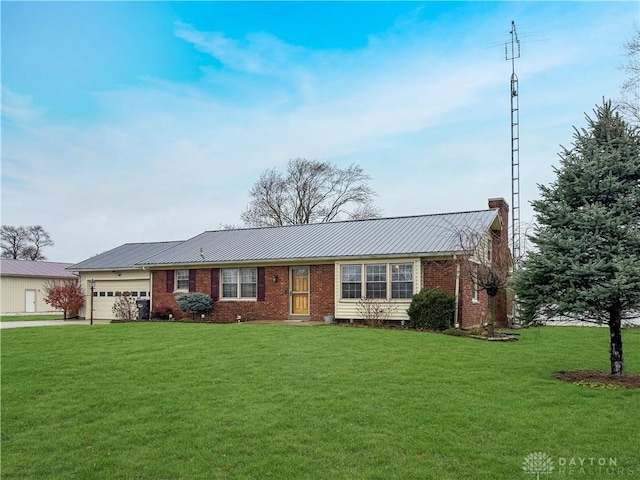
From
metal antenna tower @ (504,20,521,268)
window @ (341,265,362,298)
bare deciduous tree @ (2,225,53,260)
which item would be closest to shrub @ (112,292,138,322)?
window @ (341,265,362,298)

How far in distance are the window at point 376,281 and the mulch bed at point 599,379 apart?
896 centimetres

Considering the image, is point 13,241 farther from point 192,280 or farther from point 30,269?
point 192,280

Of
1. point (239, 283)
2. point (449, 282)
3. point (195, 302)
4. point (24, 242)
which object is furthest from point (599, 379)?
point (24, 242)

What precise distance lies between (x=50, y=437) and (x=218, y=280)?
15671 mm

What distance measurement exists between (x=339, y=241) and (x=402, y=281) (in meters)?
3.72

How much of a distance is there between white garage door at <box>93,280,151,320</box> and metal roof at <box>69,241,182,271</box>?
85 cm

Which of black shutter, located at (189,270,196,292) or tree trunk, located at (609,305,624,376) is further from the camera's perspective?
black shutter, located at (189,270,196,292)

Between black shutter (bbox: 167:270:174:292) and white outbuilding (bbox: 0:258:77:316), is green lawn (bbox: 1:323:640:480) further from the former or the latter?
white outbuilding (bbox: 0:258:77:316)

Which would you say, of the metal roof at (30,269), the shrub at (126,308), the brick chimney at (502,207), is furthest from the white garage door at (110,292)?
the brick chimney at (502,207)

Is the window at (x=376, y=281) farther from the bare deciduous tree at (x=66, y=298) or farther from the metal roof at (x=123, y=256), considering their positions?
the bare deciduous tree at (x=66, y=298)

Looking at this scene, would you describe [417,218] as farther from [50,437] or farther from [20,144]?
[50,437]

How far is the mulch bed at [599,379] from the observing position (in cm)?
831

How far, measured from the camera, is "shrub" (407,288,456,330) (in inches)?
632

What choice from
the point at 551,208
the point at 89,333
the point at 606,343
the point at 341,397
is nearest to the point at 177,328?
the point at 89,333
